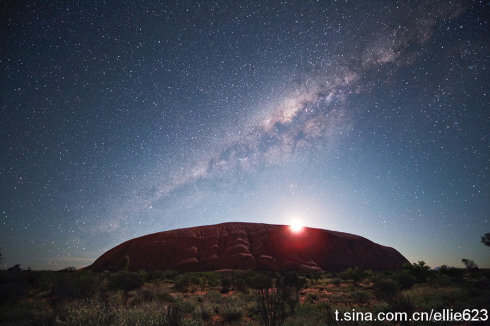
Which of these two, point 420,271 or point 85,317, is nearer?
point 85,317

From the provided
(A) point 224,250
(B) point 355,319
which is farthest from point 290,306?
(A) point 224,250

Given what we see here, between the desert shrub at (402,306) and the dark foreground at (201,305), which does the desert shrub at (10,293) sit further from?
the desert shrub at (402,306)

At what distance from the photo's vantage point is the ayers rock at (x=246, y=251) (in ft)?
194

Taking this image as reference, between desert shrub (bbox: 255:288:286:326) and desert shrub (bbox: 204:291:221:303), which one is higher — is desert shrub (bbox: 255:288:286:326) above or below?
above

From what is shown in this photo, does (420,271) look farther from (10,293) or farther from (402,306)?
(10,293)

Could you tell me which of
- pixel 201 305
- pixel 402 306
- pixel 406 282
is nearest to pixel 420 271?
pixel 406 282

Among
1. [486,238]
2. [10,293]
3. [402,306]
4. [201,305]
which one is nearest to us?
[402,306]

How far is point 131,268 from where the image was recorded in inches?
2472

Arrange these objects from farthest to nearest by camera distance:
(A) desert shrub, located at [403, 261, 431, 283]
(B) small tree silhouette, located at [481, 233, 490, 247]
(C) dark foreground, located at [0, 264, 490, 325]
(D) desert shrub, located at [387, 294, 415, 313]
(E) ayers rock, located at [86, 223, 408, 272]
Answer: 1. (E) ayers rock, located at [86, 223, 408, 272]
2. (B) small tree silhouette, located at [481, 233, 490, 247]
3. (A) desert shrub, located at [403, 261, 431, 283]
4. (D) desert shrub, located at [387, 294, 415, 313]
5. (C) dark foreground, located at [0, 264, 490, 325]

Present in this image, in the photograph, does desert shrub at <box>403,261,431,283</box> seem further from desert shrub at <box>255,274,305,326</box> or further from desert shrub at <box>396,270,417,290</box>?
desert shrub at <box>255,274,305,326</box>

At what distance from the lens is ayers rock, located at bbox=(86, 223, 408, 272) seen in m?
59.0

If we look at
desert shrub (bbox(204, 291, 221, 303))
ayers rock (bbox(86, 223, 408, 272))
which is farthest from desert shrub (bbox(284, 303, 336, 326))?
ayers rock (bbox(86, 223, 408, 272))

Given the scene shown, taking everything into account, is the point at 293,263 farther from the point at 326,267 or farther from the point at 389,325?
the point at 389,325

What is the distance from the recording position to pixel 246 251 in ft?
203
